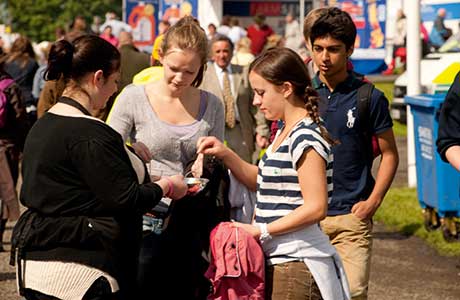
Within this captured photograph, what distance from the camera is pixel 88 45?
4.52 m

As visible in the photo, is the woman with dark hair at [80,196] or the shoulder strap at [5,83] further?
the shoulder strap at [5,83]

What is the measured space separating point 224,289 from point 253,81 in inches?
32.6

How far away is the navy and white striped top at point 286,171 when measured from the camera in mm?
4680

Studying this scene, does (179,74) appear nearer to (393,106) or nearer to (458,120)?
(458,120)

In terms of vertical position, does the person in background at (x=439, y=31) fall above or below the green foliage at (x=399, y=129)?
above

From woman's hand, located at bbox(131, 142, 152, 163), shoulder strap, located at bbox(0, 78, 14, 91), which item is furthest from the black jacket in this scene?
shoulder strap, located at bbox(0, 78, 14, 91)

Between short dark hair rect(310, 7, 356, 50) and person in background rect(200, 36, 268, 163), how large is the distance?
3503mm

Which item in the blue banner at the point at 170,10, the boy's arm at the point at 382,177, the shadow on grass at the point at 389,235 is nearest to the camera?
the boy's arm at the point at 382,177

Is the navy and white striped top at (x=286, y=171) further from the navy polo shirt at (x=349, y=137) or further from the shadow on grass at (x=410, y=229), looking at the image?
the shadow on grass at (x=410, y=229)

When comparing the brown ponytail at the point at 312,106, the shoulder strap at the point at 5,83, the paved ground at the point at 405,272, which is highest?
the brown ponytail at the point at 312,106

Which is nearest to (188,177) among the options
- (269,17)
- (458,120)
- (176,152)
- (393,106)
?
(176,152)

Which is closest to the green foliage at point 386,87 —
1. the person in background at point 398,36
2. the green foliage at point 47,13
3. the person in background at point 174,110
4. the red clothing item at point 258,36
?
the person in background at point 398,36

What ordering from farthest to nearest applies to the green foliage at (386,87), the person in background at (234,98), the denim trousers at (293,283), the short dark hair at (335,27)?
the green foliage at (386,87) < the person in background at (234,98) < the short dark hair at (335,27) < the denim trousers at (293,283)

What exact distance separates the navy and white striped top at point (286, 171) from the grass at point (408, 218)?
18.6 feet
